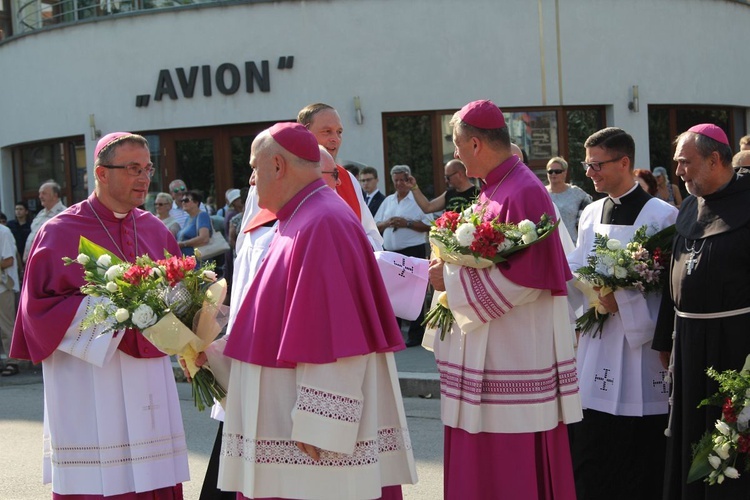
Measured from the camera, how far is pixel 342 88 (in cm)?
1647

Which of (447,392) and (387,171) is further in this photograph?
(387,171)

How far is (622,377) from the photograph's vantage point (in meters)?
5.65

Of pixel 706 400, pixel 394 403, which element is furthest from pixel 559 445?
pixel 394 403

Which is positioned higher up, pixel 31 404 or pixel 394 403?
pixel 394 403

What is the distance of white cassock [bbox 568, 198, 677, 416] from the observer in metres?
5.55

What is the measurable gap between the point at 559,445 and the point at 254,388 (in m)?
1.86

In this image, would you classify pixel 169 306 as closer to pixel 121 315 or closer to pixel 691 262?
pixel 121 315

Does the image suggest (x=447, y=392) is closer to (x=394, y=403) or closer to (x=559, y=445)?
(x=559, y=445)

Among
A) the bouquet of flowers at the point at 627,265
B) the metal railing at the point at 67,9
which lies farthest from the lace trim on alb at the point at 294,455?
the metal railing at the point at 67,9

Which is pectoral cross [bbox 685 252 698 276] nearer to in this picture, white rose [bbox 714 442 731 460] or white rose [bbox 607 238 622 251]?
white rose [bbox 607 238 622 251]

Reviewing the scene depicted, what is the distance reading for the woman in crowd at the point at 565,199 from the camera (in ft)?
33.5

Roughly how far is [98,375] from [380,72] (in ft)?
39.6

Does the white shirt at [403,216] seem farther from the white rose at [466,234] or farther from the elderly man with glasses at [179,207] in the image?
the white rose at [466,234]

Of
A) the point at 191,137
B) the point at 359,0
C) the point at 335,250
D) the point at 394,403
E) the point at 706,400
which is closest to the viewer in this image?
the point at 335,250
